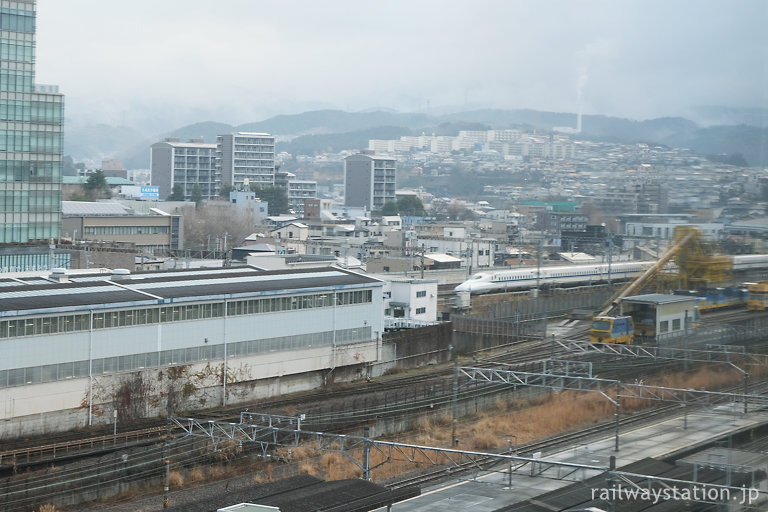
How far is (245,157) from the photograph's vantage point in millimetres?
54188

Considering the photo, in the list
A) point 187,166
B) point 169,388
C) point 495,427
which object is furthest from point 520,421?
point 187,166

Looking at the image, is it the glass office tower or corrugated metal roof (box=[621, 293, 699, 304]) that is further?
the glass office tower

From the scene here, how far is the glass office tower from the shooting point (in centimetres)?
1658

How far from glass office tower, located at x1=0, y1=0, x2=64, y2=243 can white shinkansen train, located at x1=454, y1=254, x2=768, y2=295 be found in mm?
7894

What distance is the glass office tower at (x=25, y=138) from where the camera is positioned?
1658 cm

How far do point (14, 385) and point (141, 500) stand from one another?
2016mm

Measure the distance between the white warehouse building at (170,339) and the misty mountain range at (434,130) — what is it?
4.54 metres

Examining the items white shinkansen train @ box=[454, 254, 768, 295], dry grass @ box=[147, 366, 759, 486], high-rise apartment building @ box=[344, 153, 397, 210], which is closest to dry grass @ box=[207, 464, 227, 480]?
dry grass @ box=[147, 366, 759, 486]

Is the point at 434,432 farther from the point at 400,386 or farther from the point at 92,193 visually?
the point at 92,193

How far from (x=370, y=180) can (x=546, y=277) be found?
3173cm

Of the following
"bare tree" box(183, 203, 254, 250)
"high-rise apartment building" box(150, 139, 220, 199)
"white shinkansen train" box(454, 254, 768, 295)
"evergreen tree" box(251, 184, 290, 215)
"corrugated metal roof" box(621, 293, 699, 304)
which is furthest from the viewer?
"high-rise apartment building" box(150, 139, 220, 199)

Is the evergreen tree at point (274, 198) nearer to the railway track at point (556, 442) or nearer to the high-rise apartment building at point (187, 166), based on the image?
the high-rise apartment building at point (187, 166)

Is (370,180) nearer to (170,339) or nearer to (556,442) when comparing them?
(170,339)

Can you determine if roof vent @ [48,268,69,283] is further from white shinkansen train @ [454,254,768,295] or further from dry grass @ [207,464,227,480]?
white shinkansen train @ [454,254,768,295]
